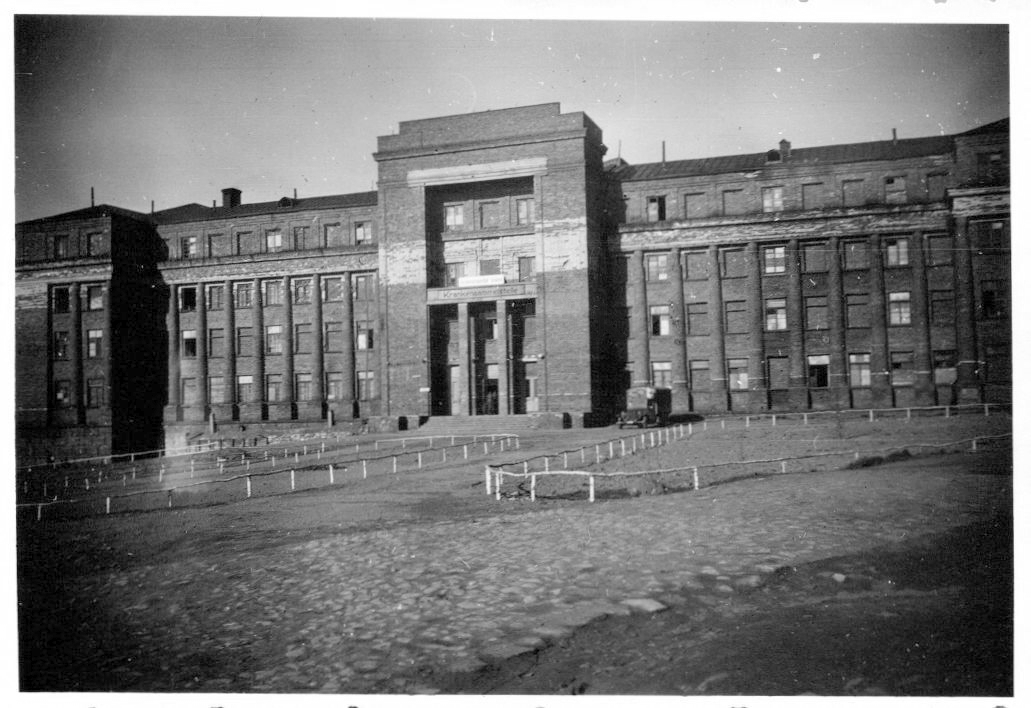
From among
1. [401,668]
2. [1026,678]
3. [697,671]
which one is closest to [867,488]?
[1026,678]

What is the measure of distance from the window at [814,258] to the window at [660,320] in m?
7.35

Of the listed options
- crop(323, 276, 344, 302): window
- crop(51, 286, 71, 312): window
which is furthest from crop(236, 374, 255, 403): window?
crop(51, 286, 71, 312): window

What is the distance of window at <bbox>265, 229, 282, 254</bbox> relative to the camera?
1465 inches

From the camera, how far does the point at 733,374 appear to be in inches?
1329

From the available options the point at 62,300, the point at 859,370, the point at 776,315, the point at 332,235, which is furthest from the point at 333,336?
the point at 859,370

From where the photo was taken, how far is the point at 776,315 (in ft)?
104

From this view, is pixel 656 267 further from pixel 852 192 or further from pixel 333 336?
pixel 333 336

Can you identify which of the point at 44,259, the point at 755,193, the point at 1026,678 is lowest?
the point at 1026,678

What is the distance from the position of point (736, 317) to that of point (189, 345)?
93.8 feet

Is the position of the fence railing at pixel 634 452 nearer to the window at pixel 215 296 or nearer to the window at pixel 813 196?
the window at pixel 813 196

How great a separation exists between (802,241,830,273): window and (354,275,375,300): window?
2148cm

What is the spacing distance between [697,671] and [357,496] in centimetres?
926

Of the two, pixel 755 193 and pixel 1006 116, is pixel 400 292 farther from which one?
pixel 1006 116

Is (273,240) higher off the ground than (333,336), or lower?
higher
